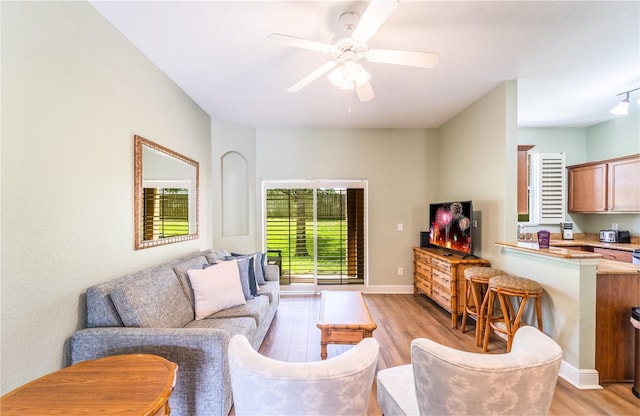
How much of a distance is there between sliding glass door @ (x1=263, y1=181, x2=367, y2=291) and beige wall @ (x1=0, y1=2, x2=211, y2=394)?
2361 millimetres

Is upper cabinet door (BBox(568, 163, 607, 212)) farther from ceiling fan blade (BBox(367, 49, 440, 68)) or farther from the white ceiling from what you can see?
ceiling fan blade (BBox(367, 49, 440, 68))

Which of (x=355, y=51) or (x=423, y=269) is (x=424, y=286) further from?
(x=355, y=51)

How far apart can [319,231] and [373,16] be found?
10.7 feet

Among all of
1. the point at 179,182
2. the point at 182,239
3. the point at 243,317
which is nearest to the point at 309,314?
the point at 243,317

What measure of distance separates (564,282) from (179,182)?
378 centimetres

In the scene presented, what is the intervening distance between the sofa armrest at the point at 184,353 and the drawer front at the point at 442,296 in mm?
2631

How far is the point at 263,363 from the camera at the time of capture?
855 millimetres

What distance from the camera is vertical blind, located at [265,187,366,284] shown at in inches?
169

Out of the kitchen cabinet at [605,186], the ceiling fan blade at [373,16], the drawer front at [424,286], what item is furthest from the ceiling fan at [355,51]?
the kitchen cabinet at [605,186]

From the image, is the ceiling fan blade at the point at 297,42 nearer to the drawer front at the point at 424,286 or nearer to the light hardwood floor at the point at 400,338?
the light hardwood floor at the point at 400,338

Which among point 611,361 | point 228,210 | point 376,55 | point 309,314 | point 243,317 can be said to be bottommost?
point 309,314

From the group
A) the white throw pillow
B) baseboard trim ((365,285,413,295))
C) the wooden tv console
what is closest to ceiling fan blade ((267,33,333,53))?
the white throw pillow

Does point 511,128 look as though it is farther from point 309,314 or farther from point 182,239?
point 182,239

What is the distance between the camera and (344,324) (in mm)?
2062
